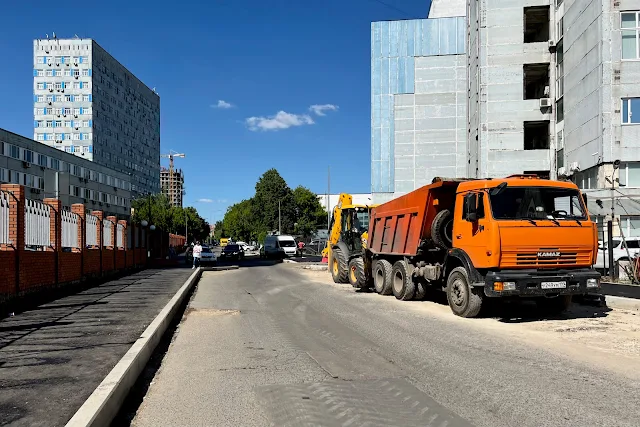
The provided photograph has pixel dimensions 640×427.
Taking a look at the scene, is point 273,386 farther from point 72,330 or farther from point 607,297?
point 607,297

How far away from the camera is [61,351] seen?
277 inches

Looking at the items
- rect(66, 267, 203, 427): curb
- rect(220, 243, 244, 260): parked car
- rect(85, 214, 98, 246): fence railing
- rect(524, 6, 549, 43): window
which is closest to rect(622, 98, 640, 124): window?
rect(524, 6, 549, 43): window

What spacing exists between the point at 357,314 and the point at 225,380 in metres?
5.79

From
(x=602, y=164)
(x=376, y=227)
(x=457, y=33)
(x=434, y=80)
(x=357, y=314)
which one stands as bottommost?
(x=357, y=314)

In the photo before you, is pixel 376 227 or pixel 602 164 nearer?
pixel 376 227

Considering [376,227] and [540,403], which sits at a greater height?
[376,227]

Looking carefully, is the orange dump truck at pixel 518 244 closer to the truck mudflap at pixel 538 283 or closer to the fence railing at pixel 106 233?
the truck mudflap at pixel 538 283

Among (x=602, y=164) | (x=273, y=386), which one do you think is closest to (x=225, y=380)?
(x=273, y=386)

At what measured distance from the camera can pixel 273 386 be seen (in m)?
5.87

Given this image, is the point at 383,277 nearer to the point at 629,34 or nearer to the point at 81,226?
the point at 81,226

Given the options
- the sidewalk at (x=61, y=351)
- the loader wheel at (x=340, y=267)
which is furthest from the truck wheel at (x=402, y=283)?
the sidewalk at (x=61, y=351)

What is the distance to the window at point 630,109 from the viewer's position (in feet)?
87.7

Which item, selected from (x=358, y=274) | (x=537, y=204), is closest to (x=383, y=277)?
(x=358, y=274)

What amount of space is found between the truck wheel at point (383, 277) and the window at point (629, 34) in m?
19.7
